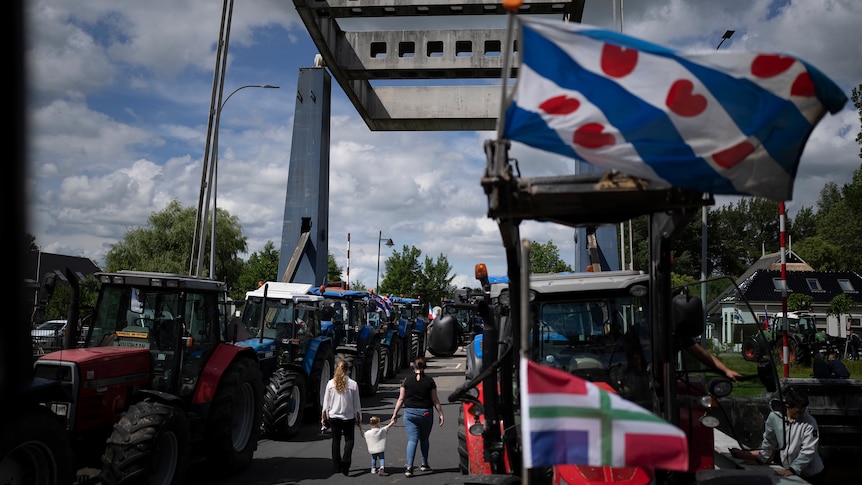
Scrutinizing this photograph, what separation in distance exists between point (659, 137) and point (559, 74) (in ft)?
1.89

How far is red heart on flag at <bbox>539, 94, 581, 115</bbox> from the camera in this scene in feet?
12.6

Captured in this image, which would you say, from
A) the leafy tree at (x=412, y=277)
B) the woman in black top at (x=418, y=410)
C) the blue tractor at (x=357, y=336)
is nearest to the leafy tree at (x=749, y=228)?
the leafy tree at (x=412, y=277)

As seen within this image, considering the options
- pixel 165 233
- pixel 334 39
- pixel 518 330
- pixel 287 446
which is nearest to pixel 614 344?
pixel 518 330

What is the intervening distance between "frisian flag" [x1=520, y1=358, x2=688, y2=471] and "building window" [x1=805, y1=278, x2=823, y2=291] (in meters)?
50.0

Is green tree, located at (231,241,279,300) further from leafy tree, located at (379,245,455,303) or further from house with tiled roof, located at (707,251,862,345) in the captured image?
house with tiled roof, located at (707,251,862,345)

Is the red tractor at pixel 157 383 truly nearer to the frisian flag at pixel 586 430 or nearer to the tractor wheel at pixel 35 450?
the tractor wheel at pixel 35 450

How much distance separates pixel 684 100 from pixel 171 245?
49.4 meters

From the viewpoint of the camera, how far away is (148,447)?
7.75 meters

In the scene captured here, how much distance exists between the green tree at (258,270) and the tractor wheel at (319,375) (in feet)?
83.2

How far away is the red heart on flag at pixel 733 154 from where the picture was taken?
3842mm

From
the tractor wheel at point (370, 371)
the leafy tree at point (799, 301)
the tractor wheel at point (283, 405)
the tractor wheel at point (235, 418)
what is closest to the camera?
the tractor wheel at point (235, 418)

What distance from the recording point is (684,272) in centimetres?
5941

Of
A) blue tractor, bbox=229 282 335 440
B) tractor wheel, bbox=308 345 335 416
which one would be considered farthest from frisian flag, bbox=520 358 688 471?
tractor wheel, bbox=308 345 335 416

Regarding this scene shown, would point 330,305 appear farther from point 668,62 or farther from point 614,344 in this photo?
point 668,62
